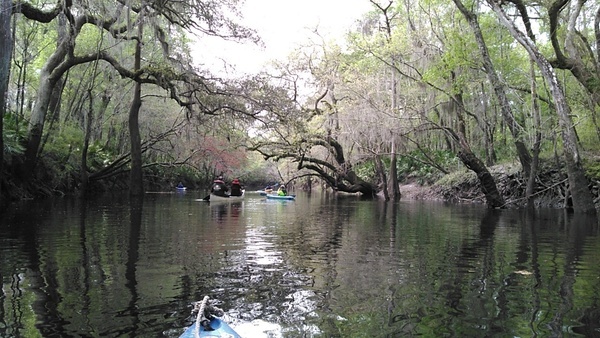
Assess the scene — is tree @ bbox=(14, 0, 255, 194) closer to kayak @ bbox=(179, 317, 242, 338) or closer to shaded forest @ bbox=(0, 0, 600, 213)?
shaded forest @ bbox=(0, 0, 600, 213)

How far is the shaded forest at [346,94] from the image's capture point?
15227 mm

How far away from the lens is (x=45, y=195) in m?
19.9

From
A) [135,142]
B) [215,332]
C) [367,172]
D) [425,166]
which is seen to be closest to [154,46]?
[135,142]

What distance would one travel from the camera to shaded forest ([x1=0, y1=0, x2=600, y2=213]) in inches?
599

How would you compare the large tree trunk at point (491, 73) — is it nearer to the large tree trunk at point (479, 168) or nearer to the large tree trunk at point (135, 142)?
the large tree trunk at point (479, 168)

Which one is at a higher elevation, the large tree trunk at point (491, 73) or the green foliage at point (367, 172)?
the large tree trunk at point (491, 73)

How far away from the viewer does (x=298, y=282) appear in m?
5.52

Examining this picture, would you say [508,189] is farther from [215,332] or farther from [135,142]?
[215,332]

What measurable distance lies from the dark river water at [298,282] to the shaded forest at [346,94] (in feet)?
22.2

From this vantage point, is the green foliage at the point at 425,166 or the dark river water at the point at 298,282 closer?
the dark river water at the point at 298,282

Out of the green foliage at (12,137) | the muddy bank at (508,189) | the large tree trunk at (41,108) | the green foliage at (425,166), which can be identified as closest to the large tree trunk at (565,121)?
the muddy bank at (508,189)

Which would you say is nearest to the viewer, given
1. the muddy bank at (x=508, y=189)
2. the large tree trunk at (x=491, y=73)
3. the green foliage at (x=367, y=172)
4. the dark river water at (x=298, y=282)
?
the dark river water at (x=298, y=282)

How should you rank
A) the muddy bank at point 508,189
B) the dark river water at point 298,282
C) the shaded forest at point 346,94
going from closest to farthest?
the dark river water at point 298,282 → the shaded forest at point 346,94 → the muddy bank at point 508,189

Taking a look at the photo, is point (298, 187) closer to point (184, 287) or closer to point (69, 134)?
point (69, 134)
